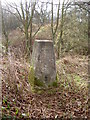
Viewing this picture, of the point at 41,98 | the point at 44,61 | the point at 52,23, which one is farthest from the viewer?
the point at 52,23

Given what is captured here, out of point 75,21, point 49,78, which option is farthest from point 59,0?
point 49,78

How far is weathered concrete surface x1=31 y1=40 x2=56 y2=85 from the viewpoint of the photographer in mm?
3252

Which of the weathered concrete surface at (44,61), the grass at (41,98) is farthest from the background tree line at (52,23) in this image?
the grass at (41,98)

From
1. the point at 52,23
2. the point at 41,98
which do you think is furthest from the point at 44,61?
the point at 52,23

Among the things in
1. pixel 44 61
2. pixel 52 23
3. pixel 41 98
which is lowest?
pixel 41 98

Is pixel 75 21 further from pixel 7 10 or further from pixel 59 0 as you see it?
pixel 7 10

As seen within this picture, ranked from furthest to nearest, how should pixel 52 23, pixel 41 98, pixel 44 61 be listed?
pixel 52 23 → pixel 44 61 → pixel 41 98

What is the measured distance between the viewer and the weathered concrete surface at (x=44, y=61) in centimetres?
325

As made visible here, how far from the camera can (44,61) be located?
10.7 ft

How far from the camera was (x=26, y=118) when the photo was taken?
2459 mm

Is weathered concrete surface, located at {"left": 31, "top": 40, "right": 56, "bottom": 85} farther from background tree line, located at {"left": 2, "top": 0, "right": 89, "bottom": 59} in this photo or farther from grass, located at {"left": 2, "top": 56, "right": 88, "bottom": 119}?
background tree line, located at {"left": 2, "top": 0, "right": 89, "bottom": 59}

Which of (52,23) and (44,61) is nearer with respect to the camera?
(44,61)

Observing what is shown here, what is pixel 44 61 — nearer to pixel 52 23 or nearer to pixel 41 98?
pixel 41 98

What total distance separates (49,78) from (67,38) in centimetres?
502
